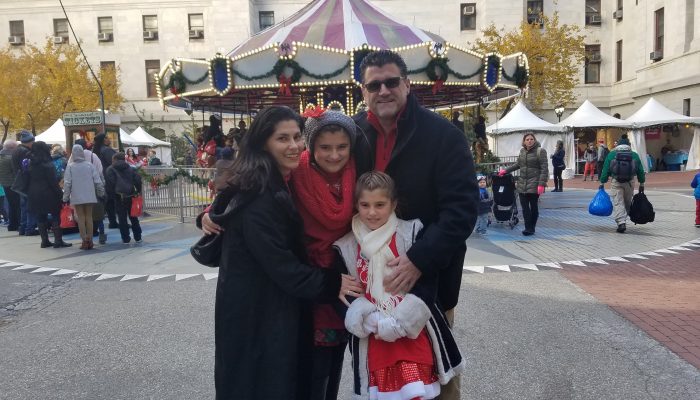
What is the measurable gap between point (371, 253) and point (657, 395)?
251cm

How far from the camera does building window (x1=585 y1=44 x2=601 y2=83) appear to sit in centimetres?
3462

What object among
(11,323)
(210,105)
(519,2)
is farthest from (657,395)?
(519,2)

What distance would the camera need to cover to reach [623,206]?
993cm

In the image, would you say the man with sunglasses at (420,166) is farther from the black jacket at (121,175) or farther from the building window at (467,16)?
the building window at (467,16)

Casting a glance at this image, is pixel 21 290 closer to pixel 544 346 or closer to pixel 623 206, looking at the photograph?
pixel 544 346

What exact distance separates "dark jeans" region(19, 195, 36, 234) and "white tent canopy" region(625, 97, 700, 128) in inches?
936

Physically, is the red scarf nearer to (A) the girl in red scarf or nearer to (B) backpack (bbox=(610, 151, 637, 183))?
(A) the girl in red scarf

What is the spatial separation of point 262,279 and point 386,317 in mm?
564

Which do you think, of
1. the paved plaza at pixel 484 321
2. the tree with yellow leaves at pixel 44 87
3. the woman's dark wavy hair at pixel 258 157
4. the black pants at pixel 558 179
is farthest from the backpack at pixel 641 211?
the tree with yellow leaves at pixel 44 87

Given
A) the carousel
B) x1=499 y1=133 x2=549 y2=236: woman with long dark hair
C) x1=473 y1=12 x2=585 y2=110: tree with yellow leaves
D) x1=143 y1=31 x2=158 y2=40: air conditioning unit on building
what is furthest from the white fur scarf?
x1=143 y1=31 x2=158 y2=40: air conditioning unit on building

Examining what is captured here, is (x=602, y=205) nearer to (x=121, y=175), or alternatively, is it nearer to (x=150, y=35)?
(x=121, y=175)

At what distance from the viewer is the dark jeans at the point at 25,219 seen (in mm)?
11312

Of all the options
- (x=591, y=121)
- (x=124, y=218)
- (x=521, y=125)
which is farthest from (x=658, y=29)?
(x=124, y=218)

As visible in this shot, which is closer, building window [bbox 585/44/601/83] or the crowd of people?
the crowd of people
